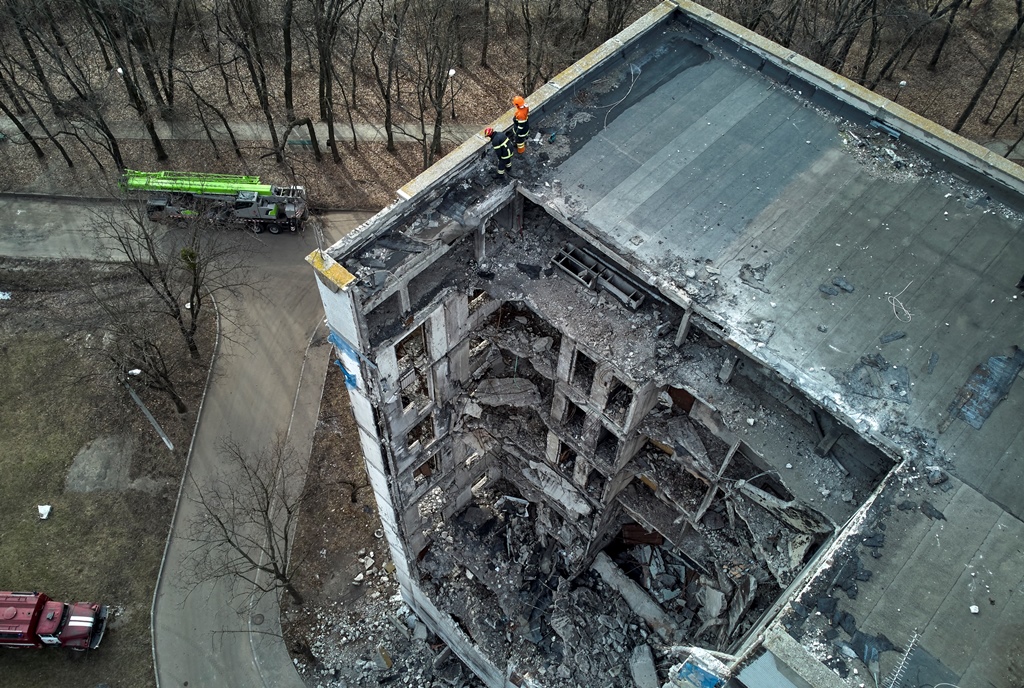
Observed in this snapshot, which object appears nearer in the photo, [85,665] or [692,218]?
[692,218]

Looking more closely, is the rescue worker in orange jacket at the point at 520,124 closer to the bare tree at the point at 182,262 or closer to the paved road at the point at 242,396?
the paved road at the point at 242,396

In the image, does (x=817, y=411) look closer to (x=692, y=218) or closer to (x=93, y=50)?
(x=692, y=218)

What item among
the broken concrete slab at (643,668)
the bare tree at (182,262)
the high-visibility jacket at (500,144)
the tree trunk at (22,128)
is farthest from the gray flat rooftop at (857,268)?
the tree trunk at (22,128)

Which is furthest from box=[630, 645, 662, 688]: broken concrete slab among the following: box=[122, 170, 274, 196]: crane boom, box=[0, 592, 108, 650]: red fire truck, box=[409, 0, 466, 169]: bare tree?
box=[122, 170, 274, 196]: crane boom

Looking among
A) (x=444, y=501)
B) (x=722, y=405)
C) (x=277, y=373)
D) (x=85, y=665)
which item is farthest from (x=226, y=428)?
(x=722, y=405)

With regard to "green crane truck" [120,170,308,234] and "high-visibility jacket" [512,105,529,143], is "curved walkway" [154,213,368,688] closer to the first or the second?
"green crane truck" [120,170,308,234]

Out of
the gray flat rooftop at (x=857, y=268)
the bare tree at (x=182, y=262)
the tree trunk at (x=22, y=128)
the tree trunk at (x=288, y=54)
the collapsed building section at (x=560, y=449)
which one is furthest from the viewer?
the tree trunk at (x=22, y=128)

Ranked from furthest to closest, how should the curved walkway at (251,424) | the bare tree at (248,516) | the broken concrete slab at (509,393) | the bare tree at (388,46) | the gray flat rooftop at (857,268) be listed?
1. the bare tree at (388,46)
2. the bare tree at (248,516)
3. the curved walkway at (251,424)
4. the broken concrete slab at (509,393)
5. the gray flat rooftop at (857,268)
